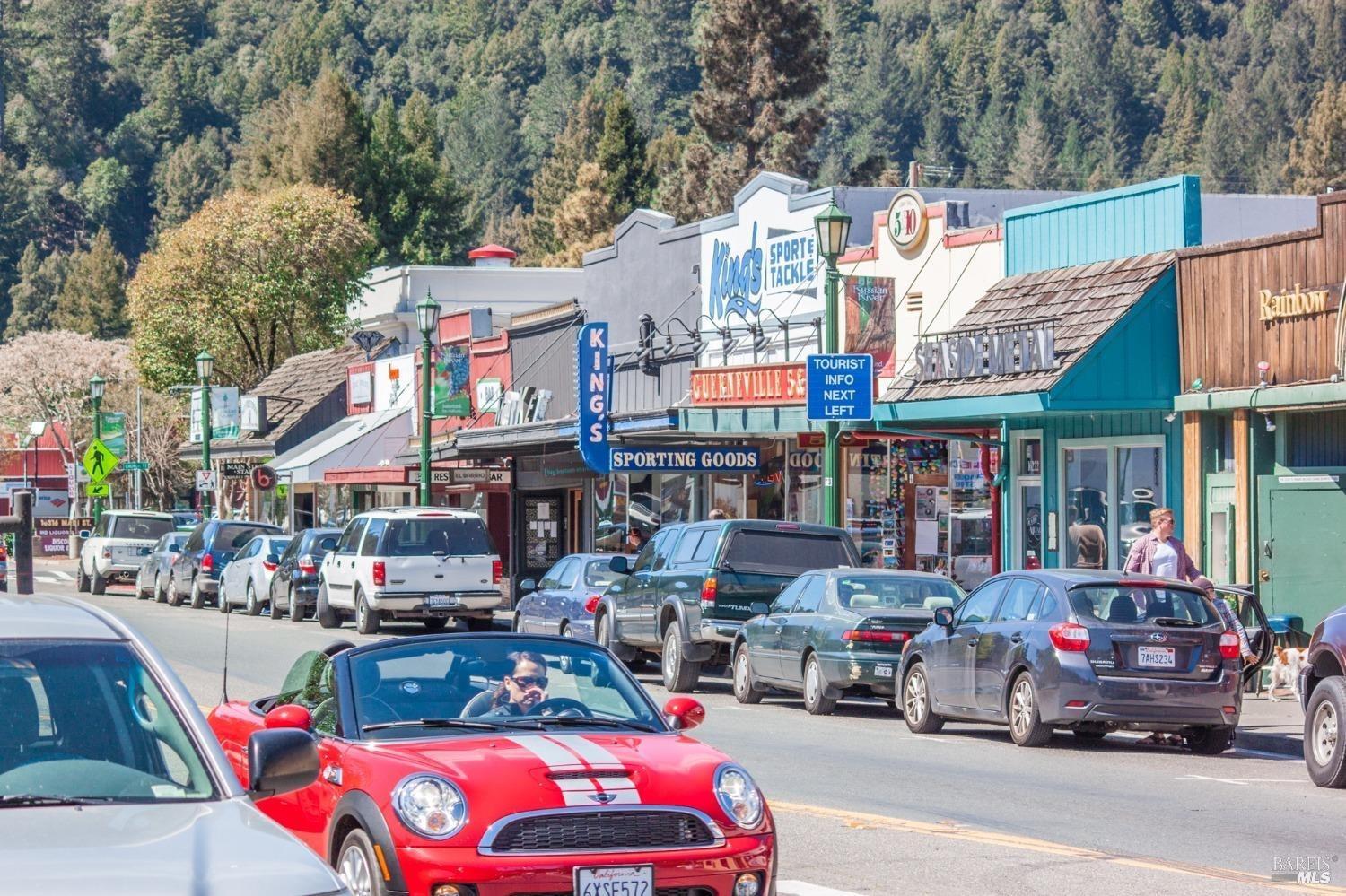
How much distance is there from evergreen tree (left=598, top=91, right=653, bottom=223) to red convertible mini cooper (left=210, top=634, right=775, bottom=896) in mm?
83794

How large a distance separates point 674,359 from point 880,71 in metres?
145

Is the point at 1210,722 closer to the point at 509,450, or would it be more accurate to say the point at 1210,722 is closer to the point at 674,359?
the point at 674,359

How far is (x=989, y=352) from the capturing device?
24359 mm

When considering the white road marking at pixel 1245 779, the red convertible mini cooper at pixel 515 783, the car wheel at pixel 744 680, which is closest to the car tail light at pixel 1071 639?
the white road marking at pixel 1245 779

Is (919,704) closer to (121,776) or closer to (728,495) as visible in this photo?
(121,776)

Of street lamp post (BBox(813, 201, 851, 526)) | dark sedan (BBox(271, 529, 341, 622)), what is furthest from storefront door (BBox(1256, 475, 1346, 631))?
dark sedan (BBox(271, 529, 341, 622))

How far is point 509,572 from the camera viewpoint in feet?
150

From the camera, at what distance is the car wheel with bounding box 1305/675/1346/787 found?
13.3 meters

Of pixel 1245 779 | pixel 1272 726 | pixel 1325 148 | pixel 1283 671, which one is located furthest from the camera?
pixel 1325 148

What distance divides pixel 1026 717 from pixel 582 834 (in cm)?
927

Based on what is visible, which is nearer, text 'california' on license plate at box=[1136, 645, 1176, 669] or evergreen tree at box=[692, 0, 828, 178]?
text 'california' on license plate at box=[1136, 645, 1176, 669]

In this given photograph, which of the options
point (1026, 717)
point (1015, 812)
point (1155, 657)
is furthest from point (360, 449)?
point (1015, 812)

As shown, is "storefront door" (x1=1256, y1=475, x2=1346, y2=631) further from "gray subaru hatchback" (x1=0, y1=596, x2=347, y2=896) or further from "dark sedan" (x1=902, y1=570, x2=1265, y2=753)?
"gray subaru hatchback" (x1=0, y1=596, x2=347, y2=896)

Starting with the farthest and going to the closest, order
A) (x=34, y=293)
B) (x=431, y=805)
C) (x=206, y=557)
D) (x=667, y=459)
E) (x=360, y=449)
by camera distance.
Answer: (x=34, y=293)
(x=360, y=449)
(x=206, y=557)
(x=667, y=459)
(x=431, y=805)
